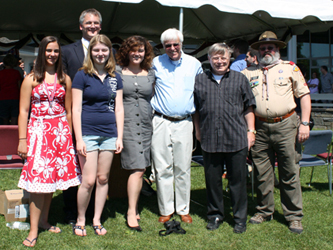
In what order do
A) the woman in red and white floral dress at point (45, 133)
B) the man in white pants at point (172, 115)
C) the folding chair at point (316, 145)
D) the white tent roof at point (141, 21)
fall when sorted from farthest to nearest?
the white tent roof at point (141, 21) → the folding chair at point (316, 145) → the man in white pants at point (172, 115) → the woman in red and white floral dress at point (45, 133)

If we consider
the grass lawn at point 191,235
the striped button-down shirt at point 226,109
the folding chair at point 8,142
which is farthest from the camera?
the folding chair at point 8,142

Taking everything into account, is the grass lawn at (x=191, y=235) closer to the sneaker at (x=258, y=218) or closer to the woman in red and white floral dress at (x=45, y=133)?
the sneaker at (x=258, y=218)

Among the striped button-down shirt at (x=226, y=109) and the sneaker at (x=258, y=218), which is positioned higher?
the striped button-down shirt at (x=226, y=109)

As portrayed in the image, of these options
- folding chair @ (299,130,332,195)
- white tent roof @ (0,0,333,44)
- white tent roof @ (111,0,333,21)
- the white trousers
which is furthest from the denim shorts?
white tent roof @ (0,0,333,44)

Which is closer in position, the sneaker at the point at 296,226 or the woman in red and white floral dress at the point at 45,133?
the woman in red and white floral dress at the point at 45,133

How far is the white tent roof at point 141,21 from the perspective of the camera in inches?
257

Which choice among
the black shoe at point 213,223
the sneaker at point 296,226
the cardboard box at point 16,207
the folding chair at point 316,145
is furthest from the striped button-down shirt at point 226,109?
the cardboard box at point 16,207

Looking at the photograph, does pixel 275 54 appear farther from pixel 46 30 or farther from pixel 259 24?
pixel 46 30

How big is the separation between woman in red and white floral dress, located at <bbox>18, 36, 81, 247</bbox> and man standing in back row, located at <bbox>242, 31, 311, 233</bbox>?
5.87 feet

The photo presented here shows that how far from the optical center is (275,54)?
3.50m

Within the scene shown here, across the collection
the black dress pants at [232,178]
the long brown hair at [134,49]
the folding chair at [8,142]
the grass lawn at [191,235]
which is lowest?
the grass lawn at [191,235]

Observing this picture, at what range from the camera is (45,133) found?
3066 millimetres

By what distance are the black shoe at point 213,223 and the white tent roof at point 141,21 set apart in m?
3.63

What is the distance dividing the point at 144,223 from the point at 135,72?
5.03 ft
